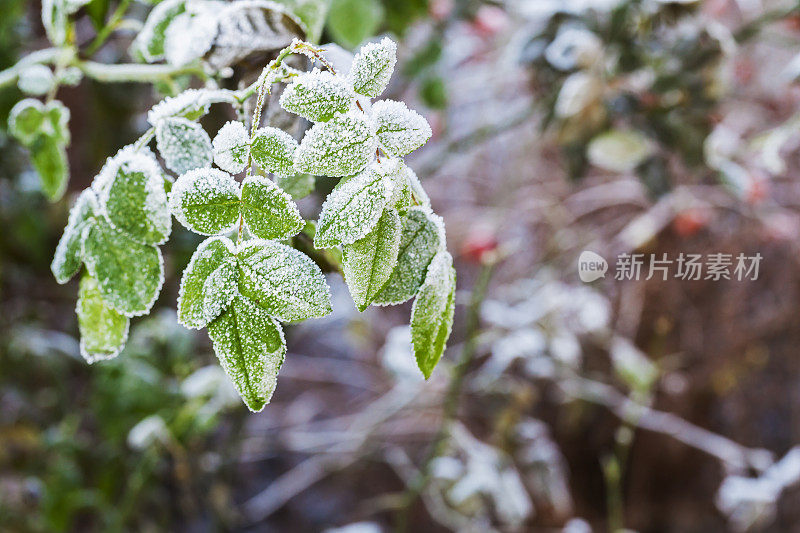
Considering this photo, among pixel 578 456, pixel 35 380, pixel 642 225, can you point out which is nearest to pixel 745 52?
pixel 642 225

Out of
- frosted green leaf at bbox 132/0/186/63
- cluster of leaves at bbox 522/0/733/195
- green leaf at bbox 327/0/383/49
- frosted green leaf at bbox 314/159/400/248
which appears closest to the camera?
frosted green leaf at bbox 314/159/400/248

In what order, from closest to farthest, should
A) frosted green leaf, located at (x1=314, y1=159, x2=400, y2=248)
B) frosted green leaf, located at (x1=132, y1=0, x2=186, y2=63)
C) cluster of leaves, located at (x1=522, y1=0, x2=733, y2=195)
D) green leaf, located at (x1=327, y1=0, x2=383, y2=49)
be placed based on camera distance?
frosted green leaf, located at (x1=314, y1=159, x2=400, y2=248), frosted green leaf, located at (x1=132, y1=0, x2=186, y2=63), green leaf, located at (x1=327, y1=0, x2=383, y2=49), cluster of leaves, located at (x1=522, y1=0, x2=733, y2=195)

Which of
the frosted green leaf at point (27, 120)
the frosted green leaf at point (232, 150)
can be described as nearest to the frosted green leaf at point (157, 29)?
the frosted green leaf at point (27, 120)

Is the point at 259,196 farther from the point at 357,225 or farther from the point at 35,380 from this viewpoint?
the point at 35,380

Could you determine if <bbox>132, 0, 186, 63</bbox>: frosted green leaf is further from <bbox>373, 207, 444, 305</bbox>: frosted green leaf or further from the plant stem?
the plant stem

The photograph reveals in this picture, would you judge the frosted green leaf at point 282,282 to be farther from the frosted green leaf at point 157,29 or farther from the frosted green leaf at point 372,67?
the frosted green leaf at point 157,29

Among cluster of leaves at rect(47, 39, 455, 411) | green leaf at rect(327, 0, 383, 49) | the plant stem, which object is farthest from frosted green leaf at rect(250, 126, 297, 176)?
the plant stem
